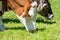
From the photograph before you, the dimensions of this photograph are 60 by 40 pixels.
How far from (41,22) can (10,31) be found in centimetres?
176

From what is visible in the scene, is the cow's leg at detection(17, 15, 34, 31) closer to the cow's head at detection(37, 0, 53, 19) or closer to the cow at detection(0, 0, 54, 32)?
the cow at detection(0, 0, 54, 32)

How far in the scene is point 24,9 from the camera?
8.75 m

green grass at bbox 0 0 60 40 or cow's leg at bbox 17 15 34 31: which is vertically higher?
cow's leg at bbox 17 15 34 31

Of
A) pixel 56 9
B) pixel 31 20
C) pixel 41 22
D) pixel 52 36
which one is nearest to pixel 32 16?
pixel 31 20

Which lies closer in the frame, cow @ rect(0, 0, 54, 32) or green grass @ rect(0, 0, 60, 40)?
cow @ rect(0, 0, 54, 32)

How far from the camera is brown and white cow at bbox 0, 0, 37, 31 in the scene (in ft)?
28.6

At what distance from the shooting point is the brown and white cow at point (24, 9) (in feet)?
28.6

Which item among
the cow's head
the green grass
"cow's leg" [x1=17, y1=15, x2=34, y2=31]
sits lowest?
the green grass

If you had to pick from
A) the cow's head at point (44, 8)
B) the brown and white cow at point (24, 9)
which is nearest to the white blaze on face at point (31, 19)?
the brown and white cow at point (24, 9)

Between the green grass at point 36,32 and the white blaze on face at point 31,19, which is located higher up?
the white blaze on face at point 31,19

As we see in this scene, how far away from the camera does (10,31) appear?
9477 mm

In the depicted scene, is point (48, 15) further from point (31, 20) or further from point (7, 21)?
point (7, 21)

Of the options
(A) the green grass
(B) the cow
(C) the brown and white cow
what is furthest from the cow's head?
(A) the green grass

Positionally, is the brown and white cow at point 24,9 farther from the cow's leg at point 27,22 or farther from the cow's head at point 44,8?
the cow's head at point 44,8
